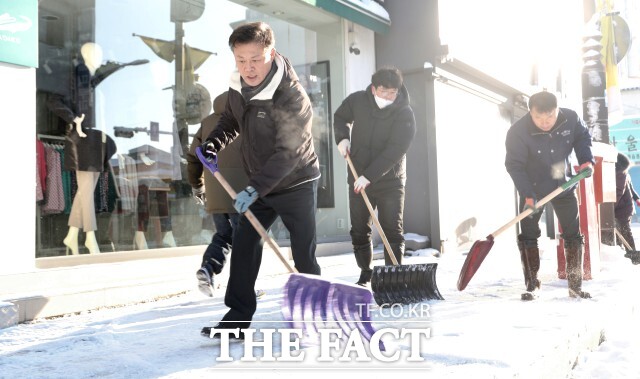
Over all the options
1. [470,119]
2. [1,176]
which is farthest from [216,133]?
[470,119]

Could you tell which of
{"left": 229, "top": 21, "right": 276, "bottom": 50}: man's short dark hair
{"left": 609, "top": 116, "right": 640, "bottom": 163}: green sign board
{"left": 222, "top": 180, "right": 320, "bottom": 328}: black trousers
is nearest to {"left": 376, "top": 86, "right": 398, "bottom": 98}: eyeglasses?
{"left": 222, "top": 180, "right": 320, "bottom": 328}: black trousers

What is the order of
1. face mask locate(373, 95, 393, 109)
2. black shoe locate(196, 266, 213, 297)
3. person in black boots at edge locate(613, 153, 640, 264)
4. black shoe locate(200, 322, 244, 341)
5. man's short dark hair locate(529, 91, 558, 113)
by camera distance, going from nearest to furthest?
black shoe locate(200, 322, 244, 341) < black shoe locate(196, 266, 213, 297) < man's short dark hair locate(529, 91, 558, 113) < face mask locate(373, 95, 393, 109) < person in black boots at edge locate(613, 153, 640, 264)

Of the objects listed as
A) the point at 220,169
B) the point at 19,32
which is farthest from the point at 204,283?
the point at 19,32

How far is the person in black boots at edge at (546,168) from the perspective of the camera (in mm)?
4641

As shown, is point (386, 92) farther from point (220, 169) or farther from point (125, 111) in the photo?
point (125, 111)

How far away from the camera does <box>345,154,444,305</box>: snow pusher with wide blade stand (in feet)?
13.9

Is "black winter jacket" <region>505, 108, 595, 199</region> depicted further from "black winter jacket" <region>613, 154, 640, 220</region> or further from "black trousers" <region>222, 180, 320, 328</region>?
"black winter jacket" <region>613, 154, 640, 220</region>

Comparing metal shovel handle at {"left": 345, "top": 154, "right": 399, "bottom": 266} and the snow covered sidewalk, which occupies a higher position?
metal shovel handle at {"left": 345, "top": 154, "right": 399, "bottom": 266}

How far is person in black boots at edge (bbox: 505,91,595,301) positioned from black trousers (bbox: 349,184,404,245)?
0.94 meters

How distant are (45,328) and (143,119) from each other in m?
3.25

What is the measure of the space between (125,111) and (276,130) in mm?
3867

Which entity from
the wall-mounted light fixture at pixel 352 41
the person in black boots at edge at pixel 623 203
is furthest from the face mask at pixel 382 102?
the person in black boots at edge at pixel 623 203

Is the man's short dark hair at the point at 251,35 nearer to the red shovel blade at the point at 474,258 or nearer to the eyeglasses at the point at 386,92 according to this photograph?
the eyeglasses at the point at 386,92

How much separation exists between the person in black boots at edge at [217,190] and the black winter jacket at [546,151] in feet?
7.02
